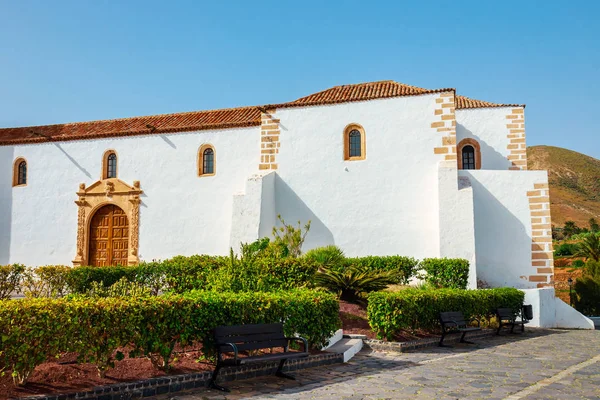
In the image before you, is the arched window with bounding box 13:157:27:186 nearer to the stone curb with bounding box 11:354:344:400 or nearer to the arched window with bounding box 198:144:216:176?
the arched window with bounding box 198:144:216:176

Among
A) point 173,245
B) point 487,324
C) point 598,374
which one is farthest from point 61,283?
point 598,374

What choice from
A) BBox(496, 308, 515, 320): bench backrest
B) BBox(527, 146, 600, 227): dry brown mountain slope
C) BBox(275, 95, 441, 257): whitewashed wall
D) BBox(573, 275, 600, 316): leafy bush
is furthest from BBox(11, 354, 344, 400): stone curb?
BBox(527, 146, 600, 227): dry brown mountain slope

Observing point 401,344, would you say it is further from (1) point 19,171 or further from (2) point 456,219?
(1) point 19,171

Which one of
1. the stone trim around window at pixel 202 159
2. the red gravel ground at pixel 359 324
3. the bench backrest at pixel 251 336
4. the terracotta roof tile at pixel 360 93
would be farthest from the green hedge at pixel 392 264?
the bench backrest at pixel 251 336

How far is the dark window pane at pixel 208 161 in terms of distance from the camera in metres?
18.5

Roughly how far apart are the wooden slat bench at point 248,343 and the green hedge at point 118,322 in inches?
7.7

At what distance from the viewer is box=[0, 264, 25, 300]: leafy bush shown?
45.3ft

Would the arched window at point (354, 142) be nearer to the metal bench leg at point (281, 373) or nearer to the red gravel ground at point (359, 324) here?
the red gravel ground at point (359, 324)

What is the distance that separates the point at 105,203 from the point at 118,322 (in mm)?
14365

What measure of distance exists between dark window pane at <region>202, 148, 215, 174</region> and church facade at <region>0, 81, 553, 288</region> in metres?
0.03

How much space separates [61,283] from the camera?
1348 centimetres

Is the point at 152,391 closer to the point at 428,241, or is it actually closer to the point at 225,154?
the point at 428,241

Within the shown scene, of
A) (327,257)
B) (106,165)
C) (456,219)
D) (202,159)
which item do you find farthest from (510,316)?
(106,165)

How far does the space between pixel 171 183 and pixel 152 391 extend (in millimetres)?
13605
